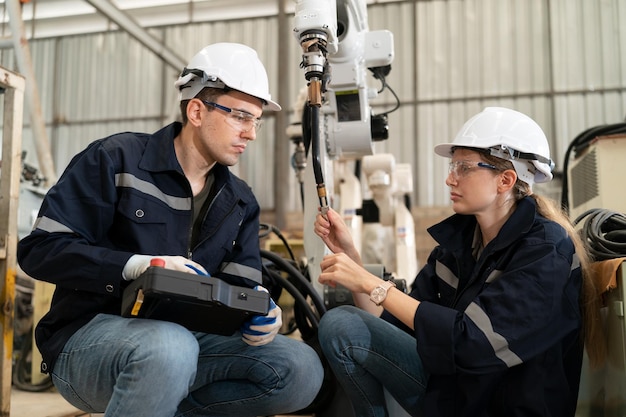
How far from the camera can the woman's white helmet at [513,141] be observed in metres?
1.37

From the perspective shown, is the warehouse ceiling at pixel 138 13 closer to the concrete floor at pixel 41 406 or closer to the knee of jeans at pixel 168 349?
the concrete floor at pixel 41 406

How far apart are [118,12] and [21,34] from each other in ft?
6.48

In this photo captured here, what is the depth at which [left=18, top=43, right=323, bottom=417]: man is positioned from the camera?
1.12m

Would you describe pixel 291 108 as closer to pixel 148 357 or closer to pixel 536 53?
pixel 536 53

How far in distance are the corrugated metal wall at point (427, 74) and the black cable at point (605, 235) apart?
16.5 ft

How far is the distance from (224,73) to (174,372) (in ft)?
2.40

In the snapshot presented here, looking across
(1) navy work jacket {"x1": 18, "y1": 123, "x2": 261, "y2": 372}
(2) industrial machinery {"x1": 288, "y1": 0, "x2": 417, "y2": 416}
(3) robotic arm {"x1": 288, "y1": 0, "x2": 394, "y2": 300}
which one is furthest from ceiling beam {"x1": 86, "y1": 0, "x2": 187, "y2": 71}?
(1) navy work jacket {"x1": 18, "y1": 123, "x2": 261, "y2": 372}

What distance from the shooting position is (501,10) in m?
6.71

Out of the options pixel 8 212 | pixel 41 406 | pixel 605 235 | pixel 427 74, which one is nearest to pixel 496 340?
pixel 605 235

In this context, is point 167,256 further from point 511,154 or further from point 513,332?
point 511,154

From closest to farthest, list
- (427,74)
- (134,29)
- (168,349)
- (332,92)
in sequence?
(168,349) < (332,92) < (134,29) < (427,74)

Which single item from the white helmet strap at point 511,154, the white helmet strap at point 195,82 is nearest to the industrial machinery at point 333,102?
the white helmet strap at point 195,82

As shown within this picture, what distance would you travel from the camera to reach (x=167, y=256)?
1.15m

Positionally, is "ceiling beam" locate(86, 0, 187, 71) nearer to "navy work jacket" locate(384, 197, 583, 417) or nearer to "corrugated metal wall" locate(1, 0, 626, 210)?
"corrugated metal wall" locate(1, 0, 626, 210)
